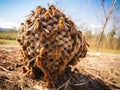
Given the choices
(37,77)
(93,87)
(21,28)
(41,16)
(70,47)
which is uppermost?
(41,16)

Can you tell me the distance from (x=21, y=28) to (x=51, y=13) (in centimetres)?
49

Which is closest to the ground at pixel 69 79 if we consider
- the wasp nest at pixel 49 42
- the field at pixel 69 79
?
the field at pixel 69 79

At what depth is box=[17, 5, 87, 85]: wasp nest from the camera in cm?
248

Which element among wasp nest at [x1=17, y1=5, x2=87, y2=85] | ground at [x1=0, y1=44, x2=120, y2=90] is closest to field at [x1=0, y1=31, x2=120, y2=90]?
ground at [x1=0, y1=44, x2=120, y2=90]

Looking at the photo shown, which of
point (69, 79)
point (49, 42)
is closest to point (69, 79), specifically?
point (69, 79)

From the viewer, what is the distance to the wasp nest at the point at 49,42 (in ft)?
8.14

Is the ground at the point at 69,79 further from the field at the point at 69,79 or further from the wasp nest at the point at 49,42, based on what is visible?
the wasp nest at the point at 49,42

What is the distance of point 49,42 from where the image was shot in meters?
2.48

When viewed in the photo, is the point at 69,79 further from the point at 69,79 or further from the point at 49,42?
the point at 49,42

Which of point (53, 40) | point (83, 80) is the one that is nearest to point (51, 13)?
point (53, 40)

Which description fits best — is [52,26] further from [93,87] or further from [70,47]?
[93,87]

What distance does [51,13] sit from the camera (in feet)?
8.89

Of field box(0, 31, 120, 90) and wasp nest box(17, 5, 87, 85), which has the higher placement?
wasp nest box(17, 5, 87, 85)

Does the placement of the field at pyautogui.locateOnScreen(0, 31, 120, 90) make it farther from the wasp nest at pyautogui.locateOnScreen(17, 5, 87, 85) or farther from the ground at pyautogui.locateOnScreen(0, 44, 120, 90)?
the wasp nest at pyautogui.locateOnScreen(17, 5, 87, 85)
